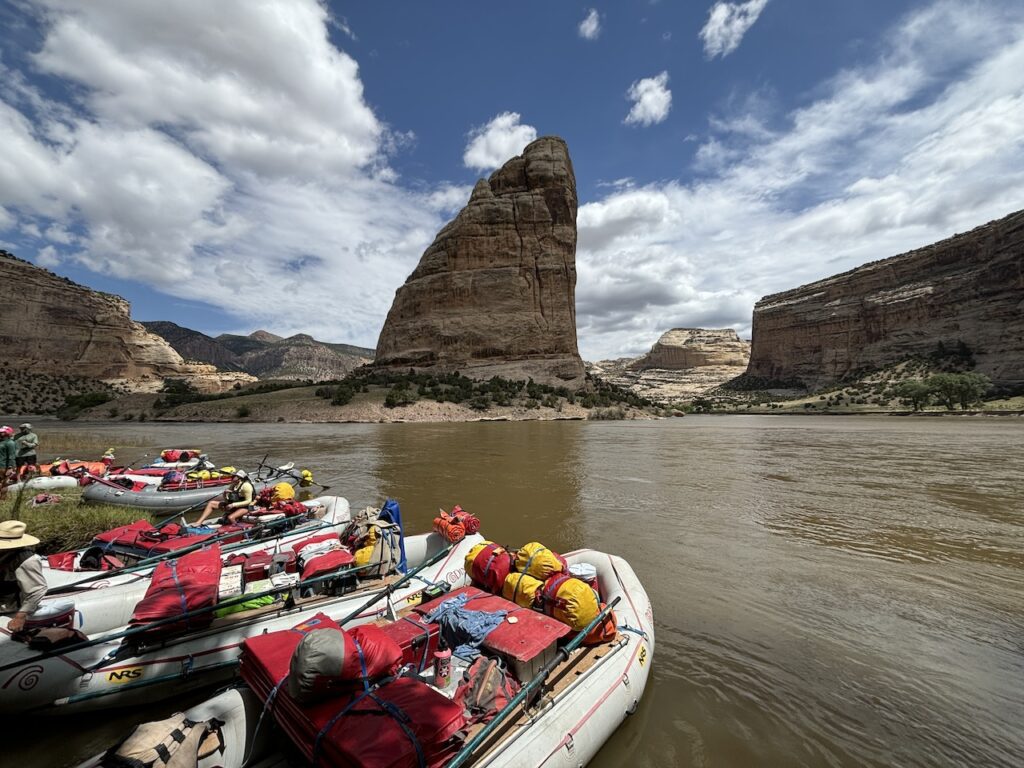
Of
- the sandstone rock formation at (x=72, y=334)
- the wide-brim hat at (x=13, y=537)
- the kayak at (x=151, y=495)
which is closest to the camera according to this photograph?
the wide-brim hat at (x=13, y=537)

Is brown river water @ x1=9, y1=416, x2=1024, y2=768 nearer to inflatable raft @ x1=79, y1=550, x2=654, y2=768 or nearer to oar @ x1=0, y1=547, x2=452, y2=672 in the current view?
inflatable raft @ x1=79, y1=550, x2=654, y2=768

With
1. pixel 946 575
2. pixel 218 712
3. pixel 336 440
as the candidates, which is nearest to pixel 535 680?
pixel 218 712

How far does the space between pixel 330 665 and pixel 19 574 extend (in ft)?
12.8

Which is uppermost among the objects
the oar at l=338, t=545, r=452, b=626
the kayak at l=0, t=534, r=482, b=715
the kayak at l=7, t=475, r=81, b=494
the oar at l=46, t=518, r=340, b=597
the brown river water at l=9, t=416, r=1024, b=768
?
the kayak at l=7, t=475, r=81, b=494

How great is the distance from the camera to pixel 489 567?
5914mm

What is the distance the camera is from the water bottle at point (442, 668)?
4.13 meters

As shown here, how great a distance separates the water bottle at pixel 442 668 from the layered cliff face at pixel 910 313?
91.0 meters

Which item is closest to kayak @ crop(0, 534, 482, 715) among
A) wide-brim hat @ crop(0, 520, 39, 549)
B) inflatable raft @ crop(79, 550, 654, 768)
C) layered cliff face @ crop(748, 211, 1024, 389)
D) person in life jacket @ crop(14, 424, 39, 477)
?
wide-brim hat @ crop(0, 520, 39, 549)

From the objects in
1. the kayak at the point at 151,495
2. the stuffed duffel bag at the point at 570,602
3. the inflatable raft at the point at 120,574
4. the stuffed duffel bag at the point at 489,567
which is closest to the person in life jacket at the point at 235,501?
the inflatable raft at the point at 120,574

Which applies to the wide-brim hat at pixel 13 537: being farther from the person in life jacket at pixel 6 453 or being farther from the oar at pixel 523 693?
the person in life jacket at pixel 6 453

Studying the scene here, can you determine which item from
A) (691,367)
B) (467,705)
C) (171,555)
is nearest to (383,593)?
(467,705)

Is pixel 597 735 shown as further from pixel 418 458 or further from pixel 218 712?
pixel 418 458

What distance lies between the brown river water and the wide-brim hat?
166 cm

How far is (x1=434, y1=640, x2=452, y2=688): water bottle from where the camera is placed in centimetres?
413
